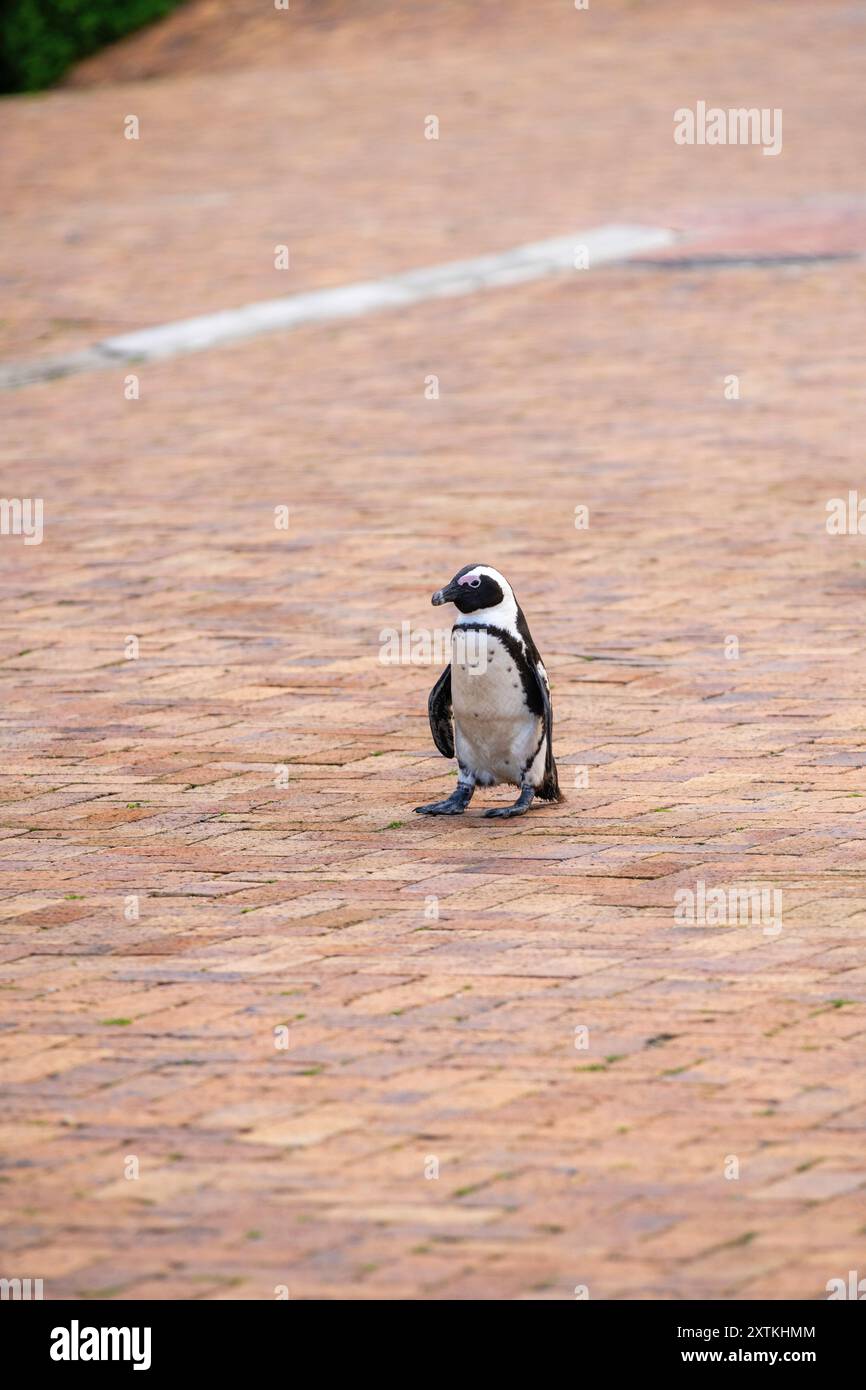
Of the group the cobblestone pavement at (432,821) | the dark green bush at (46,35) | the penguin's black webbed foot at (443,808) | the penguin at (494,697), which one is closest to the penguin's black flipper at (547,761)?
the penguin at (494,697)

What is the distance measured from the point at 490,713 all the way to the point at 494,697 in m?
0.06

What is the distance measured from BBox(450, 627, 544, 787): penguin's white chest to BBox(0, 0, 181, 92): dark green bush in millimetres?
22260

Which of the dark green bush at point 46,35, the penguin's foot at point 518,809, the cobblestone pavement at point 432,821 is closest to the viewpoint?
the cobblestone pavement at point 432,821

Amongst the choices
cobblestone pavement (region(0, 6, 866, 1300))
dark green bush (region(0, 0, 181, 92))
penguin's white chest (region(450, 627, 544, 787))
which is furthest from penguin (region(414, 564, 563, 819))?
dark green bush (region(0, 0, 181, 92))

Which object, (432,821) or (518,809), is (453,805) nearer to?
(432,821)

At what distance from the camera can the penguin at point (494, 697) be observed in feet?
21.6

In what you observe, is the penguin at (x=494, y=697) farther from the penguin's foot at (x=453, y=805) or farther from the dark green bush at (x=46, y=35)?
the dark green bush at (x=46, y=35)

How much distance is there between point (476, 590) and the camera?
6.61 meters

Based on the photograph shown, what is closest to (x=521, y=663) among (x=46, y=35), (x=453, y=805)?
(x=453, y=805)

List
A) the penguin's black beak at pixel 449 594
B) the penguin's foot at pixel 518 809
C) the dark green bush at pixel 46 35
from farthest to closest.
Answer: the dark green bush at pixel 46 35
the penguin's foot at pixel 518 809
the penguin's black beak at pixel 449 594

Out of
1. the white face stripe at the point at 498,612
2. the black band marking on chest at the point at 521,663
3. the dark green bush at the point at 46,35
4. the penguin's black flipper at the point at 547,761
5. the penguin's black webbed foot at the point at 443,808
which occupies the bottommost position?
the penguin's black webbed foot at the point at 443,808

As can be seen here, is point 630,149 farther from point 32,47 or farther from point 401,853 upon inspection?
point 401,853

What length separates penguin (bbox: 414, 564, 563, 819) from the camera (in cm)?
659

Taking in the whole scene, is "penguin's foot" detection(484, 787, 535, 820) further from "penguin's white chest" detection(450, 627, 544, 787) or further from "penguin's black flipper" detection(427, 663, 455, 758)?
"penguin's black flipper" detection(427, 663, 455, 758)
